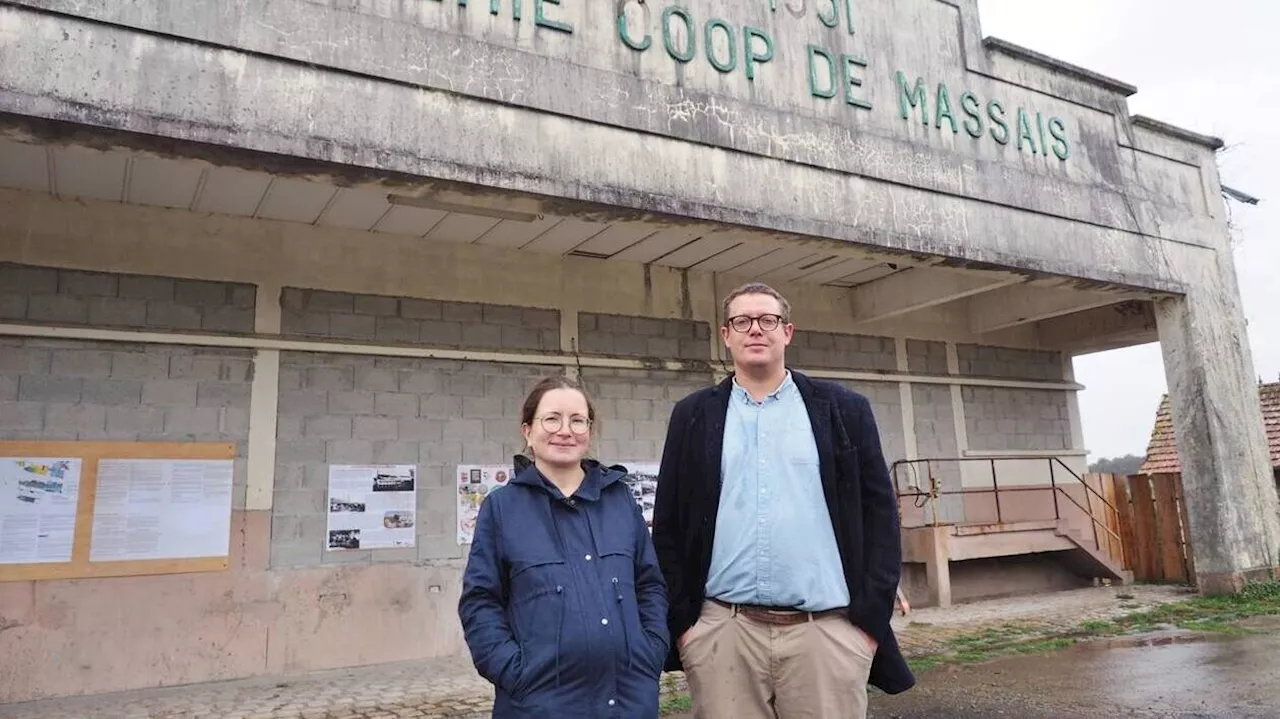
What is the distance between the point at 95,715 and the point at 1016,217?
324 inches

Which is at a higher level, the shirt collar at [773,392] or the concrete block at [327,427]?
the concrete block at [327,427]

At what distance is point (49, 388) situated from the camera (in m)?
6.04

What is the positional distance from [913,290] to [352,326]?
5.75 m

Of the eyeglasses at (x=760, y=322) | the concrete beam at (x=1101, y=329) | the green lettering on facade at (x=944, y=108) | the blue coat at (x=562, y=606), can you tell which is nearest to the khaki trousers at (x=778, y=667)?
the blue coat at (x=562, y=606)

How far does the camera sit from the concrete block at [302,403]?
6758 mm

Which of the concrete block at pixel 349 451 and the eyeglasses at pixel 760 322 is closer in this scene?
the eyeglasses at pixel 760 322

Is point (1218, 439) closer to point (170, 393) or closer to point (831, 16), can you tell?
point (831, 16)

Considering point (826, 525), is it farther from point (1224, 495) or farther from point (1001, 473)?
point (1001, 473)

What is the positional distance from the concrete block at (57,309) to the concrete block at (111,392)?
0.47 m

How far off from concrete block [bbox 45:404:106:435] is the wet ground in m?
4.66

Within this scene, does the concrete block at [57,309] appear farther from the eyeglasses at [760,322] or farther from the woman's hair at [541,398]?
the eyeglasses at [760,322]

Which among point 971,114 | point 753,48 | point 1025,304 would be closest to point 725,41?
point 753,48

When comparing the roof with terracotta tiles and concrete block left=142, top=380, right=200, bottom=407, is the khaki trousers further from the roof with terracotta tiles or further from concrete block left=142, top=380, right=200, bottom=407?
the roof with terracotta tiles

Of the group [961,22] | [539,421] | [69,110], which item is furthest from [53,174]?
[961,22]
